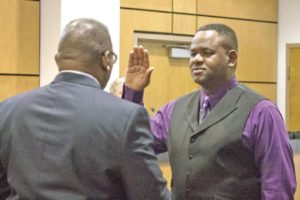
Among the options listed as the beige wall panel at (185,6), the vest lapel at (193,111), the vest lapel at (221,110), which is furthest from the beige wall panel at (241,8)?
the vest lapel at (221,110)

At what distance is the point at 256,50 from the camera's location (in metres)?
5.93

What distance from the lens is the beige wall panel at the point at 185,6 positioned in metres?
5.29

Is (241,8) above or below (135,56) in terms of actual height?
above

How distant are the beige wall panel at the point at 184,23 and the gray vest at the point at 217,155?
3.11m

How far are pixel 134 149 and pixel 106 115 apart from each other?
0.39ft

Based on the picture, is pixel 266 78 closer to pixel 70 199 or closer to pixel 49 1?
pixel 49 1

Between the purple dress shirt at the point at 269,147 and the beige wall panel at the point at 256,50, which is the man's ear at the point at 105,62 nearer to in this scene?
the purple dress shirt at the point at 269,147

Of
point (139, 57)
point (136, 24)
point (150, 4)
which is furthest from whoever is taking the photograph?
point (150, 4)

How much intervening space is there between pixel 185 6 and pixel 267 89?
1421 millimetres

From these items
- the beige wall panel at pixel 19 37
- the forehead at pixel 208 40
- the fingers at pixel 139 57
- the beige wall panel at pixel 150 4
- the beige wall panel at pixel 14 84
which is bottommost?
the beige wall panel at pixel 14 84

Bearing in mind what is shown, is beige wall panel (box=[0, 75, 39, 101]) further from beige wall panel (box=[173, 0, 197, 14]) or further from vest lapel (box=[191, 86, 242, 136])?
vest lapel (box=[191, 86, 242, 136])

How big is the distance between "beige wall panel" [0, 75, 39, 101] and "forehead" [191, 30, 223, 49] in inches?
96.2

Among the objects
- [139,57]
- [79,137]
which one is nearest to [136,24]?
[139,57]

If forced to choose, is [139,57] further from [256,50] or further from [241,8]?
[256,50]
